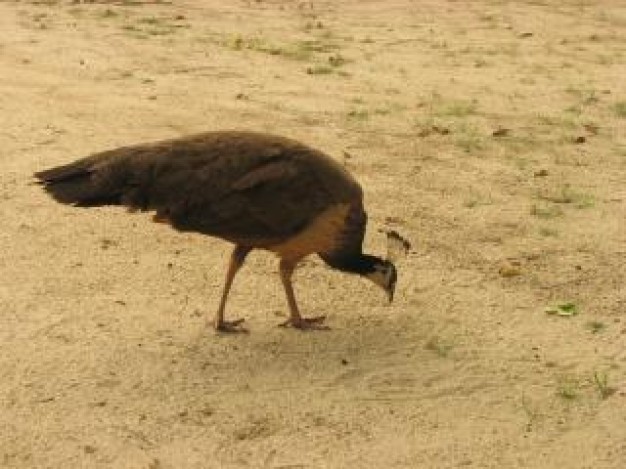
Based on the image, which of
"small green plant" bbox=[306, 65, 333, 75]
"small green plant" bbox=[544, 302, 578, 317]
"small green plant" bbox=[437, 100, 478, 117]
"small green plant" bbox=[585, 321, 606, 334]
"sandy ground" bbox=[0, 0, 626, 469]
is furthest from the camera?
"small green plant" bbox=[306, 65, 333, 75]

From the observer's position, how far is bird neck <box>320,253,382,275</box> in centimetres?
572

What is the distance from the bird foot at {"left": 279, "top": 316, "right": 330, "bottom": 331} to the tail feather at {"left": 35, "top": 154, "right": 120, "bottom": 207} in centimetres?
114

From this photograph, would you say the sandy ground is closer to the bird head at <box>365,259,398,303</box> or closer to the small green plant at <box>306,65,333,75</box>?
the small green plant at <box>306,65,333,75</box>

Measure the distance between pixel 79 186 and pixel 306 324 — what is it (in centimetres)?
140

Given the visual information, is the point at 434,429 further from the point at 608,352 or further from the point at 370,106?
the point at 370,106

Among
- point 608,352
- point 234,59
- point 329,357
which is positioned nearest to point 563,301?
point 608,352

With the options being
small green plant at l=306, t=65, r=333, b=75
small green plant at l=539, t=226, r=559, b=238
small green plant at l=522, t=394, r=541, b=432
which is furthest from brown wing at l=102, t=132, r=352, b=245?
small green plant at l=306, t=65, r=333, b=75

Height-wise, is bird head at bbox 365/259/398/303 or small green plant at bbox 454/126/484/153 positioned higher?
bird head at bbox 365/259/398/303

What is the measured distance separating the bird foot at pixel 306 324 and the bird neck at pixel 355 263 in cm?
36

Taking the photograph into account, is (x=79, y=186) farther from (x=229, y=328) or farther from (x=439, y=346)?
(x=439, y=346)

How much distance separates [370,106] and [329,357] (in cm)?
486

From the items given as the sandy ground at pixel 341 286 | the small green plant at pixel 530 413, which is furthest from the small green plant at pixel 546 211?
the small green plant at pixel 530 413

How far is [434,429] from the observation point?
16.2ft

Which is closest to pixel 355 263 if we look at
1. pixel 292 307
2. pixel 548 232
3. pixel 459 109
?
pixel 292 307
